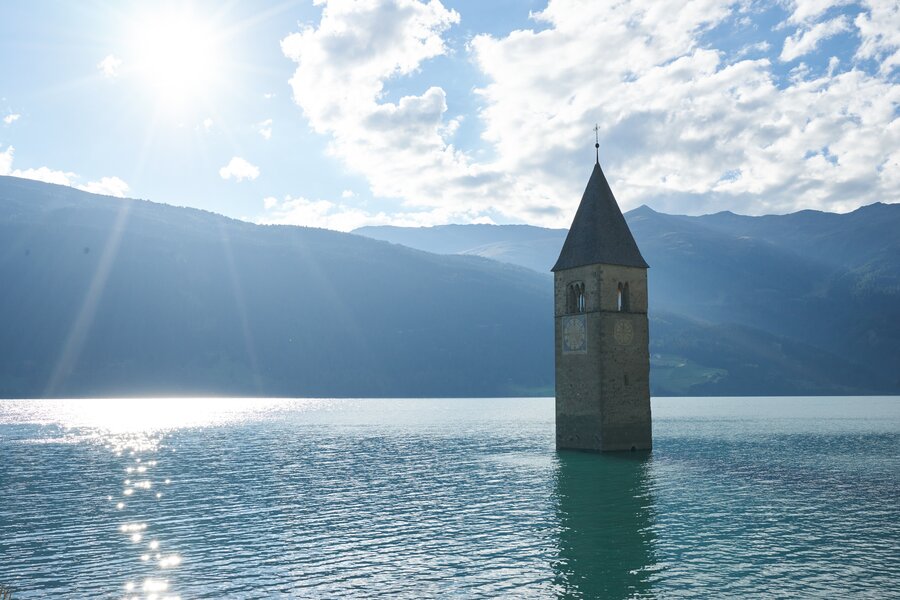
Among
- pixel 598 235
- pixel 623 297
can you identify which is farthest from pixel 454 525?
pixel 598 235

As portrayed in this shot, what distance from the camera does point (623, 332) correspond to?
185 ft

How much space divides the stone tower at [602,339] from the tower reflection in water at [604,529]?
4214 mm

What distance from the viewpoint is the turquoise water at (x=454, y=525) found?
2277 centimetres

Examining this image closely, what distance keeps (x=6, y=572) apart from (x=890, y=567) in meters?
29.6

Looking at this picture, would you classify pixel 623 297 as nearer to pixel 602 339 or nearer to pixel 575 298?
pixel 575 298

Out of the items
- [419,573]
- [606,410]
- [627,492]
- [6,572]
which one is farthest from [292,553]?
[606,410]

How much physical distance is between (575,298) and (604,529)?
98.5 ft

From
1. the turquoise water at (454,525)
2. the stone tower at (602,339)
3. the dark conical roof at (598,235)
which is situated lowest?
the turquoise water at (454,525)

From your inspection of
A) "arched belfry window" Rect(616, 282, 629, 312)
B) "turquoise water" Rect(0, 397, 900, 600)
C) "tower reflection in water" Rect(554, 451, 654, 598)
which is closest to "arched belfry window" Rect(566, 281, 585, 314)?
"arched belfry window" Rect(616, 282, 629, 312)

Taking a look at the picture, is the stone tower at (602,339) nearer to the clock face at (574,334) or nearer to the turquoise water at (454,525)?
the clock face at (574,334)

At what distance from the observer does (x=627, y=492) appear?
131ft

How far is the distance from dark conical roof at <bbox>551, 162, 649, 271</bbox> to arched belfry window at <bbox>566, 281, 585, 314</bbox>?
1623mm

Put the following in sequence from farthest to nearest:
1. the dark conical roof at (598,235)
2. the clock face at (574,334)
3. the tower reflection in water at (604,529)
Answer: the dark conical roof at (598,235), the clock face at (574,334), the tower reflection in water at (604,529)

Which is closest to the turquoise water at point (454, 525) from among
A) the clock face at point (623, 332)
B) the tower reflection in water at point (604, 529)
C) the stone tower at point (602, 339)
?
the tower reflection in water at point (604, 529)
